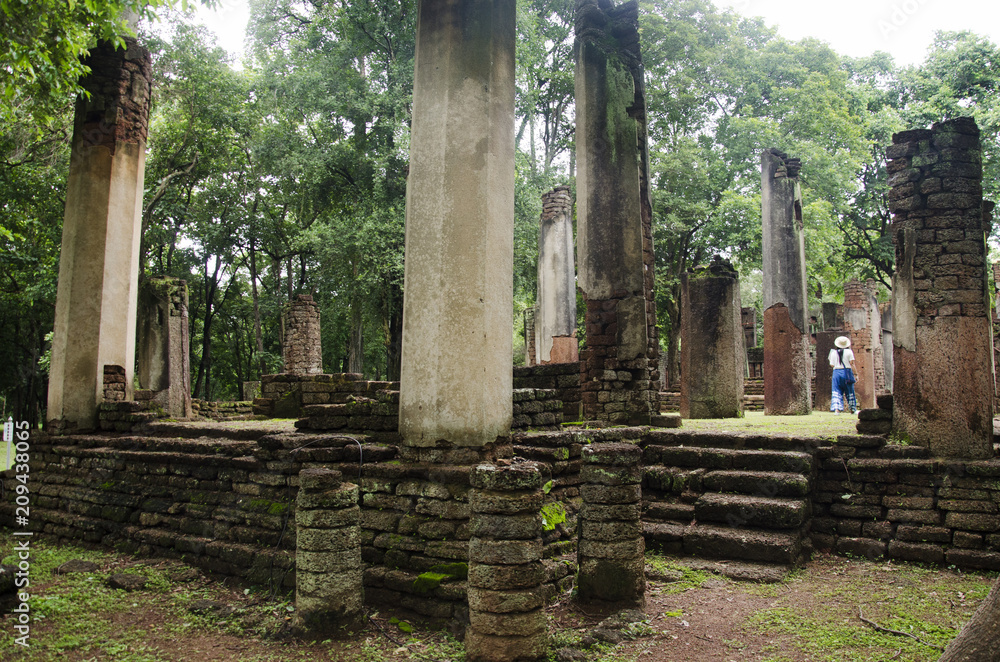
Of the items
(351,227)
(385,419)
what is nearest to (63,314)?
(385,419)

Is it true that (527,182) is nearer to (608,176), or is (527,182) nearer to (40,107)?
(608,176)

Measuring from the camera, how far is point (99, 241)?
8906mm

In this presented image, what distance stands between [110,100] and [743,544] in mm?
10583

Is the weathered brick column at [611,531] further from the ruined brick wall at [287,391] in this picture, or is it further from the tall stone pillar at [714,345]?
the ruined brick wall at [287,391]

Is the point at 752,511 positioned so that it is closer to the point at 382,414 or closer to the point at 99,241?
the point at 382,414

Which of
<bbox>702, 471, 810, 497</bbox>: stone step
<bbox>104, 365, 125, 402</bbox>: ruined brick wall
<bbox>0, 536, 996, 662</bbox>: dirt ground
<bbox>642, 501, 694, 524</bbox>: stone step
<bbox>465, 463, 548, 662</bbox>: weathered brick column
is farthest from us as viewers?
<bbox>104, 365, 125, 402</bbox>: ruined brick wall

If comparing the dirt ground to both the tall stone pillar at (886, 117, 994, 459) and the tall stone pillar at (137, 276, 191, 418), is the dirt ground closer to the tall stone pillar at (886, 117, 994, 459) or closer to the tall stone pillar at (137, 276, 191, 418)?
the tall stone pillar at (886, 117, 994, 459)

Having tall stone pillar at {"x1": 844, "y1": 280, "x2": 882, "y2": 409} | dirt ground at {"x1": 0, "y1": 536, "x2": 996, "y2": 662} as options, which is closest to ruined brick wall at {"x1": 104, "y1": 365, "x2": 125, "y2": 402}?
dirt ground at {"x1": 0, "y1": 536, "x2": 996, "y2": 662}

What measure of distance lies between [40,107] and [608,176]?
8.34m

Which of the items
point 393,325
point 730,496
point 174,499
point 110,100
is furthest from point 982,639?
point 393,325

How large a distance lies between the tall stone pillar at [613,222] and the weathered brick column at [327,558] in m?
4.94

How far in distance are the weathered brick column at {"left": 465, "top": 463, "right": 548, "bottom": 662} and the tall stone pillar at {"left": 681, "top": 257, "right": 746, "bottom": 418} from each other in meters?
7.31

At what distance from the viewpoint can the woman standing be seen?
12.2 m

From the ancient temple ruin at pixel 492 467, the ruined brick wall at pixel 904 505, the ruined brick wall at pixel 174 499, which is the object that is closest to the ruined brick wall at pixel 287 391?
the ancient temple ruin at pixel 492 467
